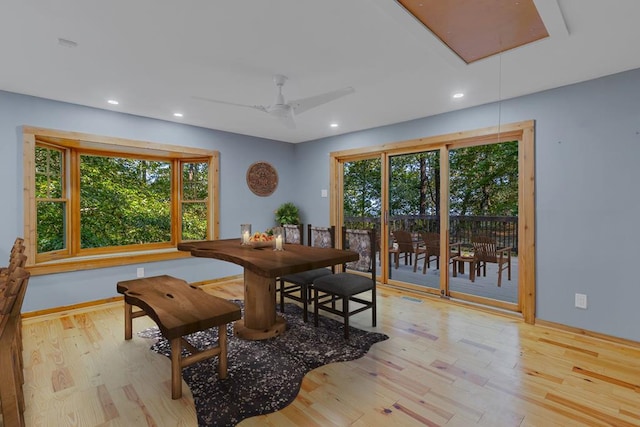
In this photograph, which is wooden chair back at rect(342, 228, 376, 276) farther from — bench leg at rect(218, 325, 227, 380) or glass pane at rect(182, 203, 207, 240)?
glass pane at rect(182, 203, 207, 240)

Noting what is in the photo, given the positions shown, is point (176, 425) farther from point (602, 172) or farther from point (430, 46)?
point (602, 172)

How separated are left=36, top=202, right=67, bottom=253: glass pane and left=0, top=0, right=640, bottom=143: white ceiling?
131 centimetres

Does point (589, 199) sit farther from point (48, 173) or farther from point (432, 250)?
point (48, 173)

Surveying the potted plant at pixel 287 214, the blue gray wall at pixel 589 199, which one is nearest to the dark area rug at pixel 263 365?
the blue gray wall at pixel 589 199

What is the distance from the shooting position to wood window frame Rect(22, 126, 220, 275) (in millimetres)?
3342

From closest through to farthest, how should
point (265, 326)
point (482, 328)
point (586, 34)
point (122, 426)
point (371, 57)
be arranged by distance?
point (122, 426) < point (586, 34) < point (371, 57) < point (265, 326) < point (482, 328)

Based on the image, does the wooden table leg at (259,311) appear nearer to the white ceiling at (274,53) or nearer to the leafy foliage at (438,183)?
the white ceiling at (274,53)

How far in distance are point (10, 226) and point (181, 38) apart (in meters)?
2.81

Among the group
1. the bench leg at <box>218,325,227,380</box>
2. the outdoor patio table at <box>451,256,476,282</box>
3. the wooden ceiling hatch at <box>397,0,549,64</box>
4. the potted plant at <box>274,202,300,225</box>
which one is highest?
the wooden ceiling hatch at <box>397,0,549,64</box>

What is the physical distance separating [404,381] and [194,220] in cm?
399

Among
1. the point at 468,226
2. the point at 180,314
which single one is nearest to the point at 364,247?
the point at 468,226

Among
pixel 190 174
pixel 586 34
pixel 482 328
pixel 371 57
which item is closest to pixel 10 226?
pixel 190 174

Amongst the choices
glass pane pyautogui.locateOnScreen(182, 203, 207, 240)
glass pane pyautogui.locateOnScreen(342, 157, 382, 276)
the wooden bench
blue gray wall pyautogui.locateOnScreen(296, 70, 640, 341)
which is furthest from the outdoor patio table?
glass pane pyautogui.locateOnScreen(182, 203, 207, 240)

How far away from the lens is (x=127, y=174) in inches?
178
